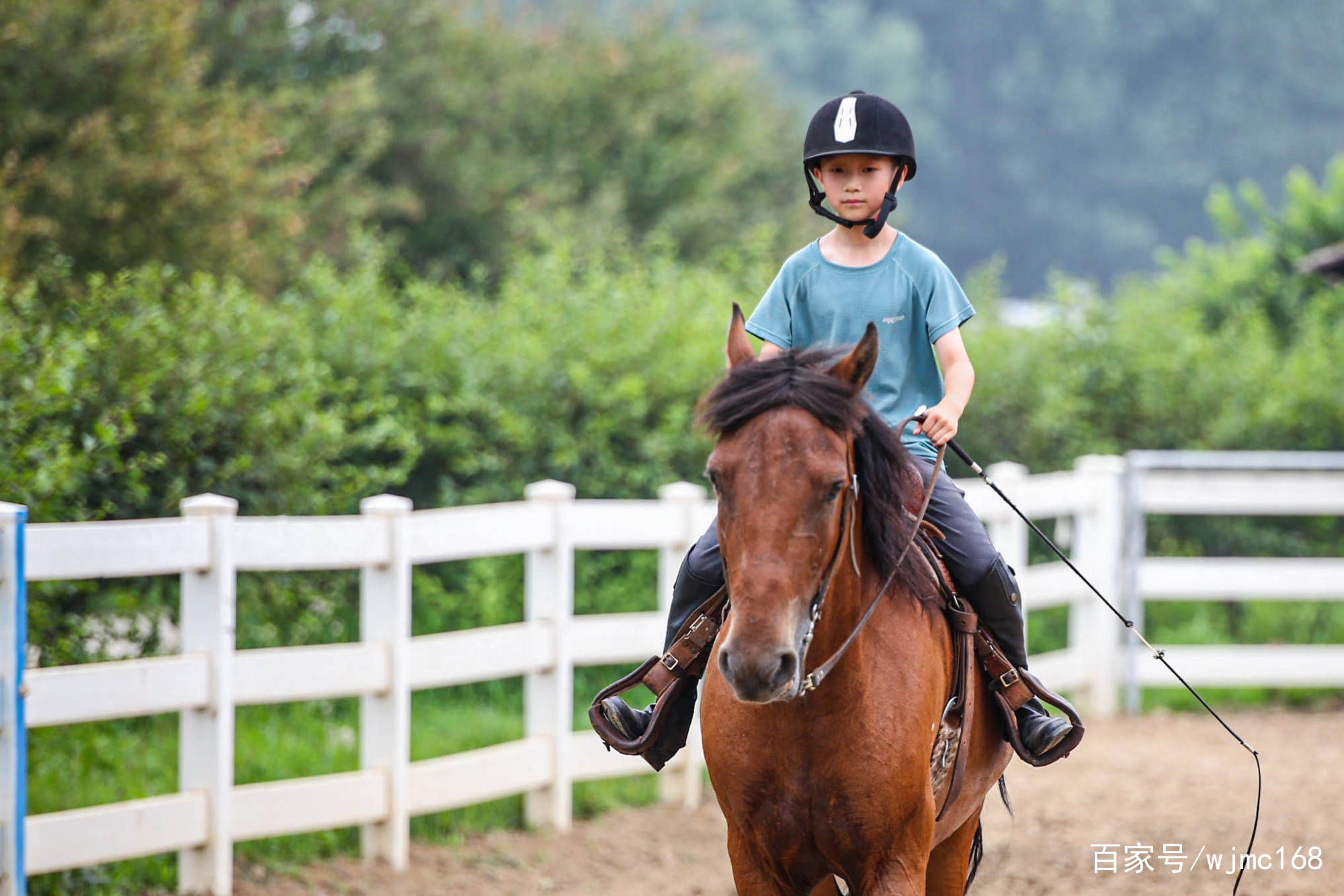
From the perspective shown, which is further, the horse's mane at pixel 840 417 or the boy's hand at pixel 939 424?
the boy's hand at pixel 939 424

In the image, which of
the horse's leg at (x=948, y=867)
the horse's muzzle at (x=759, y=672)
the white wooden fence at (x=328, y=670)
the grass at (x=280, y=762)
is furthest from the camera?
the grass at (x=280, y=762)

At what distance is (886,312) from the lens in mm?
4039

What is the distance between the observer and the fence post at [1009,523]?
9570mm

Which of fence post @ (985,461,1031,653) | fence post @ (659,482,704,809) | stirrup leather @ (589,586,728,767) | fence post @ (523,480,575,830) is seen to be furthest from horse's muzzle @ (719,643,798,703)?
fence post @ (985,461,1031,653)

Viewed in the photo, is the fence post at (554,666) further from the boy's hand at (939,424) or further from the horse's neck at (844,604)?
the horse's neck at (844,604)

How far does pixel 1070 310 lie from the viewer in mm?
12188

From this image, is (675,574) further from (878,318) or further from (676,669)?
(878,318)

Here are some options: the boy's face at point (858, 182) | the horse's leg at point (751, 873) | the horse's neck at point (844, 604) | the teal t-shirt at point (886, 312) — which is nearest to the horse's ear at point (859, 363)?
the horse's neck at point (844, 604)

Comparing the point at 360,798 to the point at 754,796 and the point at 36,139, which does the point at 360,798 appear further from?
the point at 36,139

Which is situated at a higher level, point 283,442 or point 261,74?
point 261,74

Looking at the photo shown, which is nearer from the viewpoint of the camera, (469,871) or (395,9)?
(469,871)

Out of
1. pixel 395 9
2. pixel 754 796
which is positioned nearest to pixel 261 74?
pixel 395 9

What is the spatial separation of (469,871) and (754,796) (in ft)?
11.0

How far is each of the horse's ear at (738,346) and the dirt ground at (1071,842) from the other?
3.61 meters
